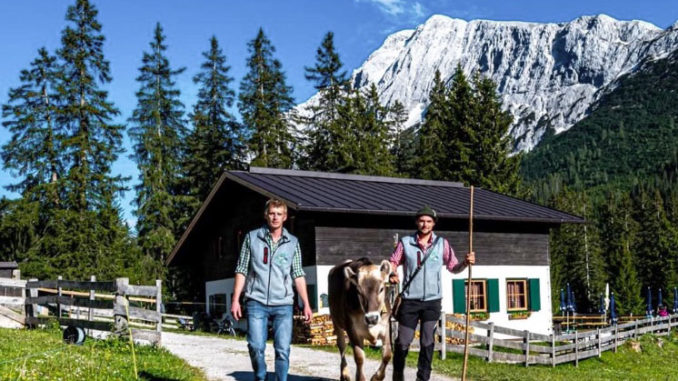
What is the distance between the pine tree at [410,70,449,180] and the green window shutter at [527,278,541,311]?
20138mm

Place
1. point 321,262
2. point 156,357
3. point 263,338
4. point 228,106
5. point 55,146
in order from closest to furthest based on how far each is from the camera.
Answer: point 263,338
point 156,357
point 321,262
point 55,146
point 228,106

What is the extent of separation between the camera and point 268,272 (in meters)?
7.02

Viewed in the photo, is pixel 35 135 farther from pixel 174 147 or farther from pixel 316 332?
pixel 316 332

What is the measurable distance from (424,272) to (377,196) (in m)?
17.5

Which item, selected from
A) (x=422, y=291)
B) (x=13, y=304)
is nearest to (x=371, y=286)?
(x=422, y=291)

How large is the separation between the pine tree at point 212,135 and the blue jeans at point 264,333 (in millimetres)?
37978

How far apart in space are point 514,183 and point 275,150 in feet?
49.7

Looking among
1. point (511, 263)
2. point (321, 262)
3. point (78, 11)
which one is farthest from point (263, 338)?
point (78, 11)

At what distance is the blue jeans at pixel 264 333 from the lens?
272 inches

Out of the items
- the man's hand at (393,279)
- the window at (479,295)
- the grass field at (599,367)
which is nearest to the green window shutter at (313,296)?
the grass field at (599,367)

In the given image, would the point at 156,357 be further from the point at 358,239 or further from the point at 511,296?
the point at 511,296

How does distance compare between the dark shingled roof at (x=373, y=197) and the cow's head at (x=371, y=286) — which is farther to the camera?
the dark shingled roof at (x=373, y=197)

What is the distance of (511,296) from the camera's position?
86.7 ft

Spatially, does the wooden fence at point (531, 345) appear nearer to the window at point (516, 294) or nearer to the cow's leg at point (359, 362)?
the window at point (516, 294)
